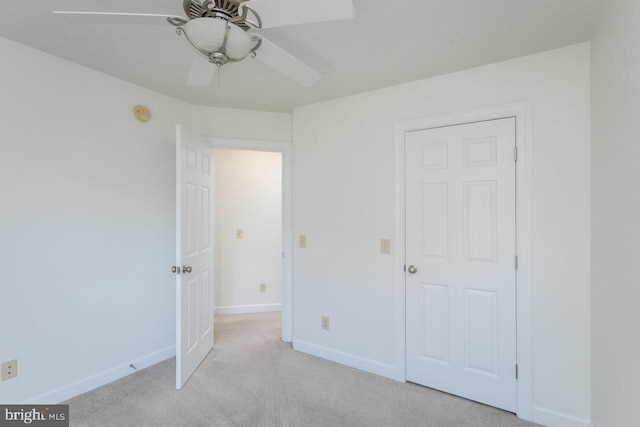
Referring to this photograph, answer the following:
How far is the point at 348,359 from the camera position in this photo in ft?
8.73

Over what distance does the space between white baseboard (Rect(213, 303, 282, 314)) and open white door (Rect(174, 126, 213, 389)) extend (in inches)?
41.1

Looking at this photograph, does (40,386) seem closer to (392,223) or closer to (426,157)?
(392,223)

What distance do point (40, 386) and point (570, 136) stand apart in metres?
3.61

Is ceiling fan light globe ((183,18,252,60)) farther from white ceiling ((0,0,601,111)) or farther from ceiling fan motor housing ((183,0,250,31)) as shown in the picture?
white ceiling ((0,0,601,111))

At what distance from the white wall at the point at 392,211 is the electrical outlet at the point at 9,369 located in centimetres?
194

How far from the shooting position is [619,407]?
136 cm

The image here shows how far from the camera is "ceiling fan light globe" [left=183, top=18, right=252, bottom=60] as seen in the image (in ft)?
3.50

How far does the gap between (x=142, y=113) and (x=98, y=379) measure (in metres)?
2.05

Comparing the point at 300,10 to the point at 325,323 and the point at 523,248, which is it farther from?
the point at 325,323

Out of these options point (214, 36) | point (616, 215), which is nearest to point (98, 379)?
point (214, 36)

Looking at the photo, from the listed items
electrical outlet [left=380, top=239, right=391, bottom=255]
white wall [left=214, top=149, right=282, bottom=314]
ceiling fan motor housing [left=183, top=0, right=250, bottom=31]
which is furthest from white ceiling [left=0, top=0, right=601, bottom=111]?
white wall [left=214, top=149, right=282, bottom=314]

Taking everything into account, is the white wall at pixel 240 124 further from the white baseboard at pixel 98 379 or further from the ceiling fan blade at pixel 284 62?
the white baseboard at pixel 98 379

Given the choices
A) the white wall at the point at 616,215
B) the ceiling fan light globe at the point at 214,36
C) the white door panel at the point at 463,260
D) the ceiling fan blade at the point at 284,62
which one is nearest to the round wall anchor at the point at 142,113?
the ceiling fan blade at the point at 284,62

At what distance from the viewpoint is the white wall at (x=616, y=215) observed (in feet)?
3.93
